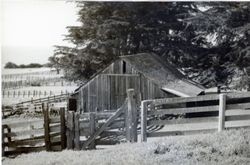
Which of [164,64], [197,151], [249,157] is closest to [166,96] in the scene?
[164,64]

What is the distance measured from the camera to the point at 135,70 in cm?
427

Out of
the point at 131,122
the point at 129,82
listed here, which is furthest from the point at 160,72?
the point at 131,122

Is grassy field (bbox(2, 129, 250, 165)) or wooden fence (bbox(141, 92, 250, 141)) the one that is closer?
grassy field (bbox(2, 129, 250, 165))

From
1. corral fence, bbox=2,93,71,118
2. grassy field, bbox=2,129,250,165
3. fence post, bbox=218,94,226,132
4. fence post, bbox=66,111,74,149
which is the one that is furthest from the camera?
fence post, bbox=218,94,226,132

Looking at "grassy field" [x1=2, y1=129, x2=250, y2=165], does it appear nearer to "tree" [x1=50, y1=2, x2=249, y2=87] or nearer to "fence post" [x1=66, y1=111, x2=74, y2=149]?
"fence post" [x1=66, y1=111, x2=74, y2=149]

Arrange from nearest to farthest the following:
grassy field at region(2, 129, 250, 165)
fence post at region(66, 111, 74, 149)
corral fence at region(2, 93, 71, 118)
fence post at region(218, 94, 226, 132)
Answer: grassy field at region(2, 129, 250, 165)
corral fence at region(2, 93, 71, 118)
fence post at region(66, 111, 74, 149)
fence post at region(218, 94, 226, 132)

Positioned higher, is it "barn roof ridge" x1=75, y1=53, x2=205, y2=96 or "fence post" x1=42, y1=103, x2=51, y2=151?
"barn roof ridge" x1=75, y1=53, x2=205, y2=96

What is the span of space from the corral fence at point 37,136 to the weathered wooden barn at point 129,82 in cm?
29

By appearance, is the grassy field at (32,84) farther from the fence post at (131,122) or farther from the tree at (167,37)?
the fence post at (131,122)

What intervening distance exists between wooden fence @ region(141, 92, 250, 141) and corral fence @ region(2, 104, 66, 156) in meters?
0.84

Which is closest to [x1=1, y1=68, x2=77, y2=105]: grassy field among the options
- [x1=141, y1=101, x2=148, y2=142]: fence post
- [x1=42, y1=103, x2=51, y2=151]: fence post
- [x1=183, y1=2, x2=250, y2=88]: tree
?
[x1=42, y1=103, x2=51, y2=151]: fence post

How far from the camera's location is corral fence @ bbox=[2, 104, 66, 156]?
418 cm

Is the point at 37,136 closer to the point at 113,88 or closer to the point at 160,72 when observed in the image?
the point at 113,88

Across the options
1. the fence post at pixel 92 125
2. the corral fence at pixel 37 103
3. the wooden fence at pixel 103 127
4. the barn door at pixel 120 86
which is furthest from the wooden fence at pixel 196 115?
the corral fence at pixel 37 103
